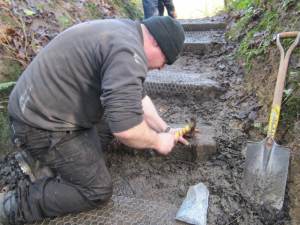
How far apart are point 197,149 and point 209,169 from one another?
0.21 meters

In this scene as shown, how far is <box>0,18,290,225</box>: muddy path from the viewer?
8.05 feet

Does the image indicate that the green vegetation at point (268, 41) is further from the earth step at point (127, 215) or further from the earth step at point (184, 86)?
the earth step at point (127, 215)

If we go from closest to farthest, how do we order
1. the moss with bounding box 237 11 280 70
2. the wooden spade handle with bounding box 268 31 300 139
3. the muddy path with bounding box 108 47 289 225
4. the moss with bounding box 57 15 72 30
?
the muddy path with bounding box 108 47 289 225 < the wooden spade handle with bounding box 268 31 300 139 < the moss with bounding box 237 11 280 70 < the moss with bounding box 57 15 72 30

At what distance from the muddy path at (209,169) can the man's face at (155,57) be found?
107 centimetres

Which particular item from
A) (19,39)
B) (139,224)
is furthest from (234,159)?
(19,39)

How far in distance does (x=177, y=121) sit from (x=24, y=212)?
1.81 metres

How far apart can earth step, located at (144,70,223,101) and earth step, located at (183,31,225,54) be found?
969 millimetres

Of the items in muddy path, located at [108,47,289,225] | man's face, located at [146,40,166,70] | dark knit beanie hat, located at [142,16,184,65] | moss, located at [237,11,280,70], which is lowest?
muddy path, located at [108,47,289,225]

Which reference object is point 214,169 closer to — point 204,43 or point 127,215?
point 127,215

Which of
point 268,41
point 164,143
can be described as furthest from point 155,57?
point 268,41

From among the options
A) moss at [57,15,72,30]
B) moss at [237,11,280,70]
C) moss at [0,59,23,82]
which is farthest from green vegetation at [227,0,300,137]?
moss at [0,59,23,82]

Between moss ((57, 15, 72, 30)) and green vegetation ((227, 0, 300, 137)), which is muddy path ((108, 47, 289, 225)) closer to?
green vegetation ((227, 0, 300, 137))

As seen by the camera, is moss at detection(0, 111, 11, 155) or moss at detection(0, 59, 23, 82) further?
moss at detection(0, 59, 23, 82)

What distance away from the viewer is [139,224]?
7.45 ft
